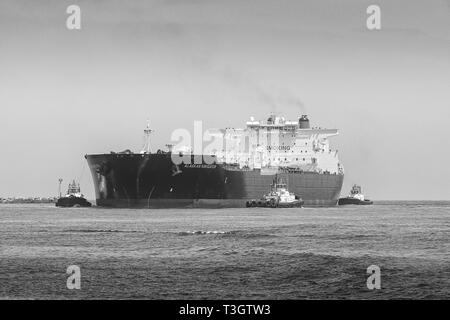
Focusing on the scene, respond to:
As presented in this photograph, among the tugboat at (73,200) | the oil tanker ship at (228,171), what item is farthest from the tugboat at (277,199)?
the tugboat at (73,200)

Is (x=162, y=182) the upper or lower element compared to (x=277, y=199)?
upper

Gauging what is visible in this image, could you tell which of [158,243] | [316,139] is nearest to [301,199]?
[316,139]

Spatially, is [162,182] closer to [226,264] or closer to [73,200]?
[73,200]

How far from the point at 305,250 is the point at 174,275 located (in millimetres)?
8687

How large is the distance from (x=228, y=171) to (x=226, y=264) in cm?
5765

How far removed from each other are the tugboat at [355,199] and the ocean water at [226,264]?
320 feet

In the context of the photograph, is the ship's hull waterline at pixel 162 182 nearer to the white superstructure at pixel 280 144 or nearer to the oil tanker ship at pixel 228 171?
the oil tanker ship at pixel 228 171

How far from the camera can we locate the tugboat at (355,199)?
143 metres

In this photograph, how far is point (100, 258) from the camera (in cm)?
3139

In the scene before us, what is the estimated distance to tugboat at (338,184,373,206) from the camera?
143 meters

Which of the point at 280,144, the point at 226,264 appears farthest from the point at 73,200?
the point at 226,264

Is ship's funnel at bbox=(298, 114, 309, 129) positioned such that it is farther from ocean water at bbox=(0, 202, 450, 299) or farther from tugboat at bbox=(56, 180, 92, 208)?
ocean water at bbox=(0, 202, 450, 299)

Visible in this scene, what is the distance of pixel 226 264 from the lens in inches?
1153
